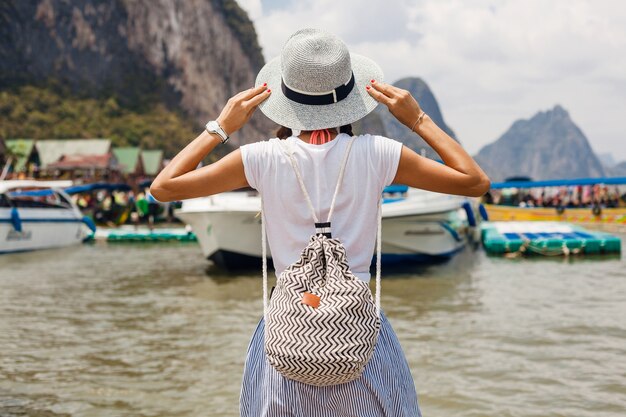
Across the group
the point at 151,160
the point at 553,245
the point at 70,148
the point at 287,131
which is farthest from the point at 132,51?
the point at 287,131

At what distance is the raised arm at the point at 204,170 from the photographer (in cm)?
205

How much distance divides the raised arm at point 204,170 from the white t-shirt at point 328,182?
68 mm

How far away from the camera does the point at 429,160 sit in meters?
2.05

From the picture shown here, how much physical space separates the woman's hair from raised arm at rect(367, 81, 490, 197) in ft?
0.43

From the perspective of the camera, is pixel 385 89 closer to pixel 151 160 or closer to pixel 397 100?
pixel 397 100

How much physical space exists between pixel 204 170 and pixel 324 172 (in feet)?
1.16

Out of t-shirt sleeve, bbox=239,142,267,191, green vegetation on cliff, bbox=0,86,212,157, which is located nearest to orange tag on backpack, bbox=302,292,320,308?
t-shirt sleeve, bbox=239,142,267,191

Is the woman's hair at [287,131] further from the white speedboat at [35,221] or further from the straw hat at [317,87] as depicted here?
the white speedboat at [35,221]

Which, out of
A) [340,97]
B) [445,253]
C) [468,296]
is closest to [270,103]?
[340,97]

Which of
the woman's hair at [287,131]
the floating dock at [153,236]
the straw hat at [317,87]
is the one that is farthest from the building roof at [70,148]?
the straw hat at [317,87]

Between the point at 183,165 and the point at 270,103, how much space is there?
32 centimetres

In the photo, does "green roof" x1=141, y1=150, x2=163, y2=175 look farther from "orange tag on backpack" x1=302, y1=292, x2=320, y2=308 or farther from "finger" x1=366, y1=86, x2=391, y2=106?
"orange tag on backpack" x1=302, y1=292, x2=320, y2=308

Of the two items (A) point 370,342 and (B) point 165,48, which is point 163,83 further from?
(A) point 370,342

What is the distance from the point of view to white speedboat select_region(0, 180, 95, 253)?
698 inches
